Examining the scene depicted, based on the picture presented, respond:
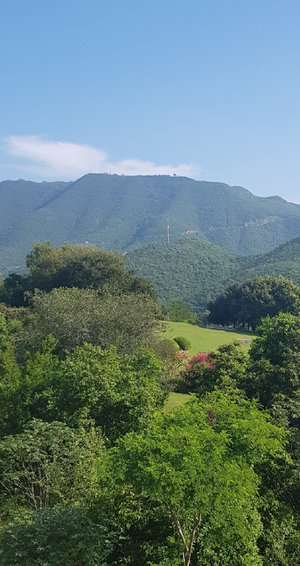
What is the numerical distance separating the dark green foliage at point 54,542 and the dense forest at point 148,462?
0.03 m

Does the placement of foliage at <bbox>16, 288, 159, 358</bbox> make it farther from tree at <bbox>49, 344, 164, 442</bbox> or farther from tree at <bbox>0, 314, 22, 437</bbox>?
tree at <bbox>49, 344, 164, 442</bbox>

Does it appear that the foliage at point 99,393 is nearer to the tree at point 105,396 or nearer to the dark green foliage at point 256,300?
the tree at point 105,396

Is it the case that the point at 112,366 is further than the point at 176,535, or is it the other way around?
the point at 112,366

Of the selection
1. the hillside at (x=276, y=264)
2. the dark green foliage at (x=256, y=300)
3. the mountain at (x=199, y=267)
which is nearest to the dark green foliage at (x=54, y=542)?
the dark green foliage at (x=256, y=300)

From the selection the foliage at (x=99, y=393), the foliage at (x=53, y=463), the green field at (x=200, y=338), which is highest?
the foliage at (x=99, y=393)

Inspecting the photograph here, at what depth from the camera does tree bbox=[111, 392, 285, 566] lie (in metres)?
Result: 7.11

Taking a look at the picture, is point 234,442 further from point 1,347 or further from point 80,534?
point 1,347

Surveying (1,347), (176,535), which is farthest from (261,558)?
(1,347)

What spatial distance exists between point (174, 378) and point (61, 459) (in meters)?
11.7

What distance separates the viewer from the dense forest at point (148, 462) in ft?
25.1

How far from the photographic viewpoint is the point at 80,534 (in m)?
7.94

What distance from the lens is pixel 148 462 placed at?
7.54 meters

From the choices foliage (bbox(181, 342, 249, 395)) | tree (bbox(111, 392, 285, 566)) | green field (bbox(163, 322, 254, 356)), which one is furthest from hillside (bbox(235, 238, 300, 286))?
tree (bbox(111, 392, 285, 566))

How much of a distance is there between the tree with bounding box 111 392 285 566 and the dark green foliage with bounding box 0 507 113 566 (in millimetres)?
1325
